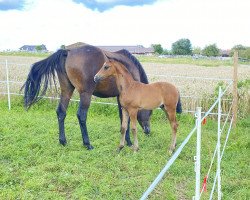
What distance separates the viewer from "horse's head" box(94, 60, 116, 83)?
15.9ft

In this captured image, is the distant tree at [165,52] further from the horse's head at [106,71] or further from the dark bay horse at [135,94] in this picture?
the horse's head at [106,71]

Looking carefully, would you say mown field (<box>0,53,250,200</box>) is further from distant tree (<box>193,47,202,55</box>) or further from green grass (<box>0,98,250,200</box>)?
distant tree (<box>193,47,202,55</box>)

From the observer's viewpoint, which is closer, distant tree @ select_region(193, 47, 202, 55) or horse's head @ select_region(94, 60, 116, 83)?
horse's head @ select_region(94, 60, 116, 83)

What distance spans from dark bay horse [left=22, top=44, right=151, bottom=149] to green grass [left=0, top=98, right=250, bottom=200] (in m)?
0.49

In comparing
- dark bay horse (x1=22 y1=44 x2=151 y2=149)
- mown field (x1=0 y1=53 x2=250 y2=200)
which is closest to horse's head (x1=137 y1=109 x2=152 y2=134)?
dark bay horse (x1=22 y1=44 x2=151 y2=149)

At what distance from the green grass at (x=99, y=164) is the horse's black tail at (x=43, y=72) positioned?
0.86 m

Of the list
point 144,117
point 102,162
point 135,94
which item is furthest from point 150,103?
point 102,162

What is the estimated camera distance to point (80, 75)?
5262mm

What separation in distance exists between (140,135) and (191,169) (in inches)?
72.0

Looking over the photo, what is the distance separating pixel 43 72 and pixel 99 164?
2.03 metres

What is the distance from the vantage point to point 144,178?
4211 millimetres

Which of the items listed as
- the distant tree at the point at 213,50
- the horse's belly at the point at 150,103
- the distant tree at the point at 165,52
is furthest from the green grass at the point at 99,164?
the distant tree at the point at 165,52

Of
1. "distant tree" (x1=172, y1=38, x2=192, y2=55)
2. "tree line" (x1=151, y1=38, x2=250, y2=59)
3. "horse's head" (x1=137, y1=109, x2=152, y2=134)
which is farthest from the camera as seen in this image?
"distant tree" (x1=172, y1=38, x2=192, y2=55)

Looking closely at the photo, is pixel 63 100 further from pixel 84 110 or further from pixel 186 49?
pixel 186 49
